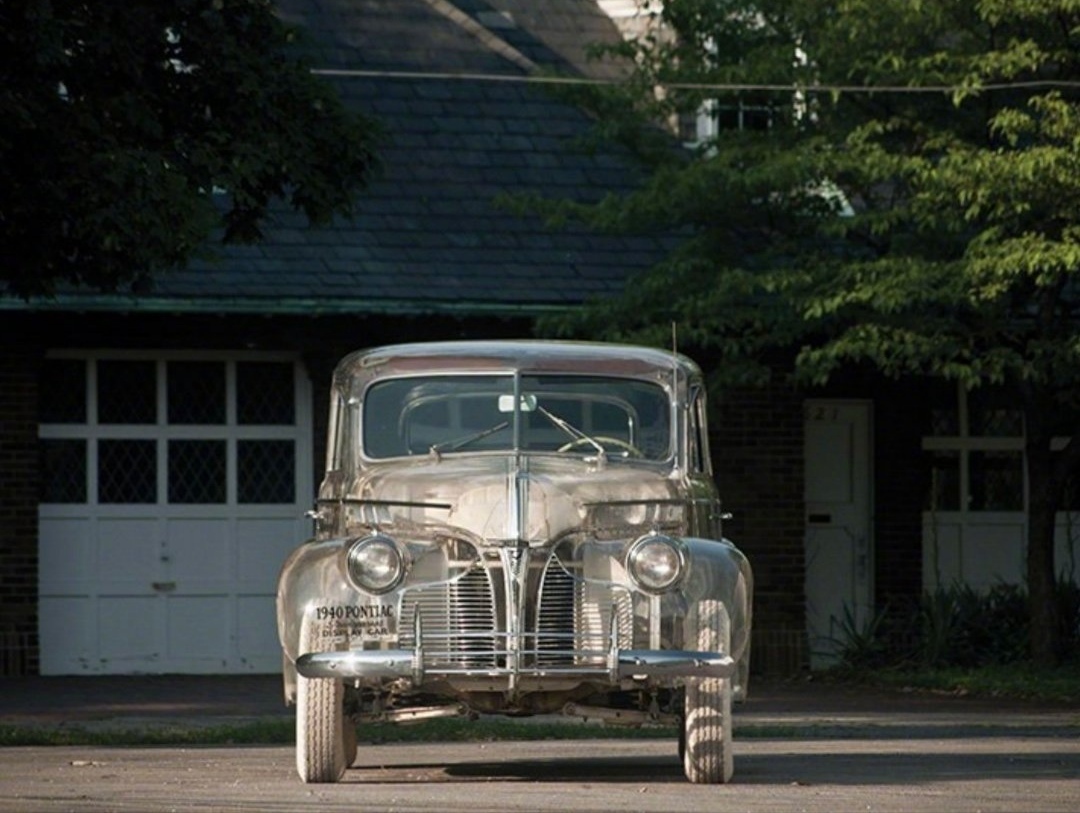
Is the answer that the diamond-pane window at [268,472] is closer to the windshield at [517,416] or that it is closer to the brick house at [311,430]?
the brick house at [311,430]

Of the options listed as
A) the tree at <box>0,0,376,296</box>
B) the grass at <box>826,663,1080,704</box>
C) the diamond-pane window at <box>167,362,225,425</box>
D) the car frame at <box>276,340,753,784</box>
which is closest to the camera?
the car frame at <box>276,340,753,784</box>

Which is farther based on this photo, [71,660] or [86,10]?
[71,660]

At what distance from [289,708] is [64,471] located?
5066mm

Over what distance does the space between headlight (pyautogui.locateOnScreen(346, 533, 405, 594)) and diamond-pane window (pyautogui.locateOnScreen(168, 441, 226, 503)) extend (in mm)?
10834

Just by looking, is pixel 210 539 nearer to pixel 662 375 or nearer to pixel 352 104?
pixel 352 104

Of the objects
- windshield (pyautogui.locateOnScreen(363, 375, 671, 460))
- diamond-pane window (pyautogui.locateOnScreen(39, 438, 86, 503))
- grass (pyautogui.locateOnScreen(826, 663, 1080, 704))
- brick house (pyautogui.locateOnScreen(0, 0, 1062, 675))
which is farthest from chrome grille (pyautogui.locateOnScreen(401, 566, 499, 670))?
diamond-pane window (pyautogui.locateOnScreen(39, 438, 86, 503))

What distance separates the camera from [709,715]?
11383mm

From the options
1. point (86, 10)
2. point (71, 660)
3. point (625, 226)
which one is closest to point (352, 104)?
point (625, 226)

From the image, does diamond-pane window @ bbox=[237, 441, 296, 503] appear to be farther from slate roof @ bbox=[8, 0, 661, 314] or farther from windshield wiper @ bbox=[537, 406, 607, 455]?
windshield wiper @ bbox=[537, 406, 607, 455]

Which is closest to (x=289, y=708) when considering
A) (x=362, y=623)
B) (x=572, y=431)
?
(x=572, y=431)

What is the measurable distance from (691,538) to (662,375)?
3.90ft

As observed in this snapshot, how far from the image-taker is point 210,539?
72.0 ft

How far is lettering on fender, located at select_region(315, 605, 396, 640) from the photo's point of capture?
11266mm

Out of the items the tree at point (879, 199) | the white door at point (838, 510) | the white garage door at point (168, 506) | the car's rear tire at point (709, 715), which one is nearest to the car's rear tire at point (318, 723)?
the car's rear tire at point (709, 715)
